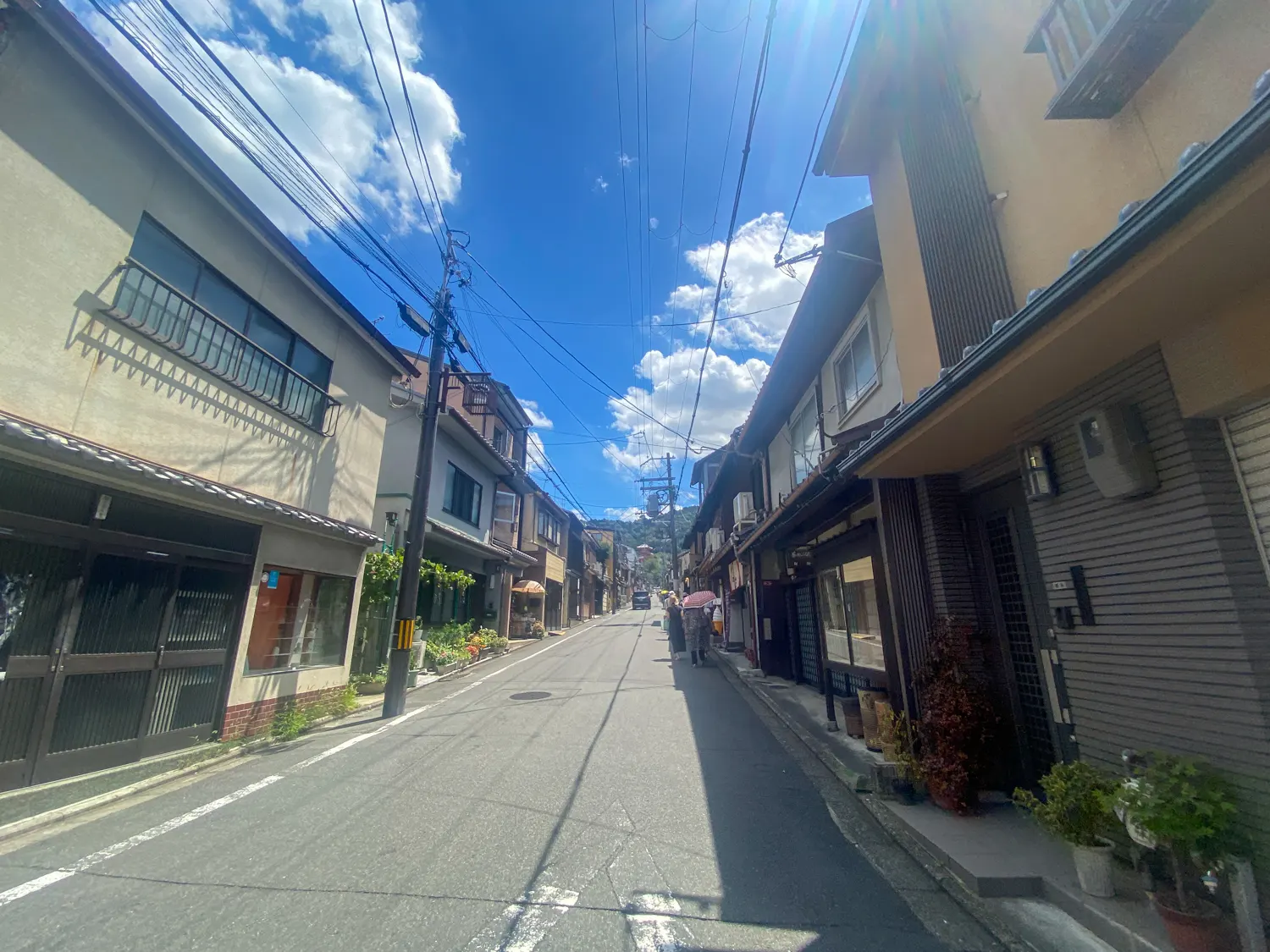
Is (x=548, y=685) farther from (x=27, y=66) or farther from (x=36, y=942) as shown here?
(x=27, y=66)

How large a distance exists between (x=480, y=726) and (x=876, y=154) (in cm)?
962

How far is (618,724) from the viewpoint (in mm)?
7852

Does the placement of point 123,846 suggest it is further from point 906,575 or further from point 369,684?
point 906,575

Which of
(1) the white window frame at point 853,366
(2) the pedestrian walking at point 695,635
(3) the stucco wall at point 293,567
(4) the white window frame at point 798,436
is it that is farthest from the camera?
(2) the pedestrian walking at point 695,635

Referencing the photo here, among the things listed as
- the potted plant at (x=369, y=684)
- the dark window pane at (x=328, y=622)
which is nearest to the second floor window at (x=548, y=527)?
the potted plant at (x=369, y=684)

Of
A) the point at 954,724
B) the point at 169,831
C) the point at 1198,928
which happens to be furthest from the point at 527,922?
the point at 954,724

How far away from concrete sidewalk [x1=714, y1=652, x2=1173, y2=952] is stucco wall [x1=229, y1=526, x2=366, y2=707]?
25.1ft

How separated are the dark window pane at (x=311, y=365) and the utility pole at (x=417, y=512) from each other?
162 centimetres

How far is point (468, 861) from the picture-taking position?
3.64m

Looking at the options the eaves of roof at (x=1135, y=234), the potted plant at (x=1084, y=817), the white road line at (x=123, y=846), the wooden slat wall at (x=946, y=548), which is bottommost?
the white road line at (x=123, y=846)

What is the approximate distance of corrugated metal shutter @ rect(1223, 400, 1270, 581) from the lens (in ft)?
9.24

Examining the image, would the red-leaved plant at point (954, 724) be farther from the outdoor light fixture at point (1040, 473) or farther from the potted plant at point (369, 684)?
the potted plant at point (369, 684)

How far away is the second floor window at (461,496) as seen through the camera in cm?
1595

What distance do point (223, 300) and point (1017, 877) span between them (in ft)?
33.2
